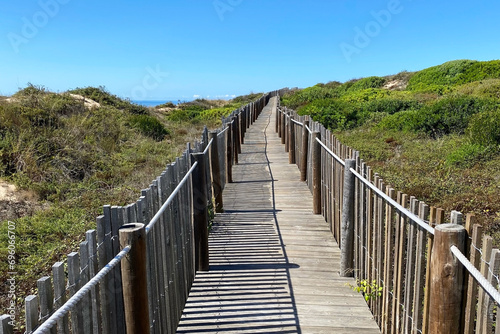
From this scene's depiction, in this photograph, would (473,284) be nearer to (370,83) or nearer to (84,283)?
(84,283)

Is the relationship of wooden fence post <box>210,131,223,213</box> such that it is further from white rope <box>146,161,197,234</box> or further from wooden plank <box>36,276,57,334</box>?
wooden plank <box>36,276,57,334</box>

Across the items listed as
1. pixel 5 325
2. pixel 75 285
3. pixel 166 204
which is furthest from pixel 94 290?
pixel 166 204

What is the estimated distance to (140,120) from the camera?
20172 millimetres

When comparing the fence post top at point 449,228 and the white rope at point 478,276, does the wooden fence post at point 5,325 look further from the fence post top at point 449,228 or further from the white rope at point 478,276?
the fence post top at point 449,228

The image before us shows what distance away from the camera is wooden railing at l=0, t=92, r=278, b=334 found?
1.81 m

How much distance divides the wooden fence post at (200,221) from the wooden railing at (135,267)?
0.01 meters

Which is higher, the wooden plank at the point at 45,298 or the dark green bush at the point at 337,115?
the dark green bush at the point at 337,115

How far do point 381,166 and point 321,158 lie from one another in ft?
16.1

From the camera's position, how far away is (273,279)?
4727 mm

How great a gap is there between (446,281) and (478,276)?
355mm

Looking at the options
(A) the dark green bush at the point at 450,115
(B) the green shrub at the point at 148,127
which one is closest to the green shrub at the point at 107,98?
(B) the green shrub at the point at 148,127

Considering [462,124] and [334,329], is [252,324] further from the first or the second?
[462,124]

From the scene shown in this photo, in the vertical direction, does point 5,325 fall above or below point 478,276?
above

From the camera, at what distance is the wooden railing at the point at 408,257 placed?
229 cm
